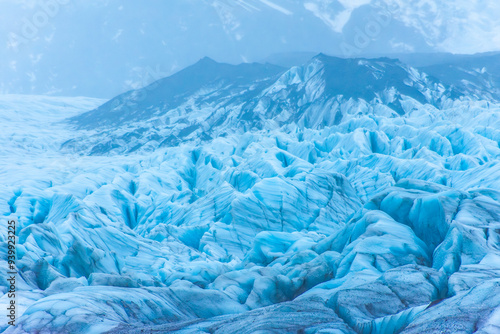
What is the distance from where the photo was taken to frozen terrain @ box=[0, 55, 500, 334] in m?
8.66

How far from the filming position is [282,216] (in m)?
21.7

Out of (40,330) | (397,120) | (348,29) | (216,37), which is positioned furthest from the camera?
(216,37)

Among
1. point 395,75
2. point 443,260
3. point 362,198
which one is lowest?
point 362,198

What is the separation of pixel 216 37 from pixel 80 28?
3705cm

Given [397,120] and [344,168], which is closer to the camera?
[344,168]

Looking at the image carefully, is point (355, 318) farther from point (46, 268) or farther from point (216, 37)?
point (216, 37)

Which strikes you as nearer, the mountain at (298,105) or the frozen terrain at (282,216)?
the frozen terrain at (282,216)

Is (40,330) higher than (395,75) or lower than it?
lower

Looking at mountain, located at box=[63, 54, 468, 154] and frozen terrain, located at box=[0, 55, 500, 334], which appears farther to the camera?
mountain, located at box=[63, 54, 468, 154]

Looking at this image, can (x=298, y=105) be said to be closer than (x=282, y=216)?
No

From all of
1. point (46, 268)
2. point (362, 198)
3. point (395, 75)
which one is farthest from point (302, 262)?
point (395, 75)

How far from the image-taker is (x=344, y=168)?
95.5 ft

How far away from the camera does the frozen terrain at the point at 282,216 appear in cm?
866

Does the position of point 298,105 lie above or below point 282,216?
above
